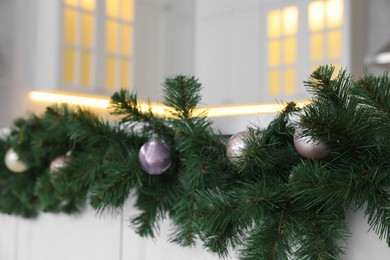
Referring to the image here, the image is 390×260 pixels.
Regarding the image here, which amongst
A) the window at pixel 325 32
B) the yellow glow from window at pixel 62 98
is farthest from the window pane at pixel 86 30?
the window at pixel 325 32

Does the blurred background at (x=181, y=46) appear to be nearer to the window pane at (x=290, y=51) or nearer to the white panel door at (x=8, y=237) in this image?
the window pane at (x=290, y=51)

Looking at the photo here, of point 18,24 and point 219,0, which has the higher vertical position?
point 219,0

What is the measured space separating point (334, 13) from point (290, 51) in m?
0.31

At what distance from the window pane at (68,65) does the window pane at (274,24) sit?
46.2 inches

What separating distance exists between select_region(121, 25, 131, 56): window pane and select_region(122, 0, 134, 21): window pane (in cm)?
5

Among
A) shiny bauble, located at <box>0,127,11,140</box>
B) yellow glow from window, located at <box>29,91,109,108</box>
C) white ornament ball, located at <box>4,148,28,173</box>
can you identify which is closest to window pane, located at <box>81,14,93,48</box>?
yellow glow from window, located at <box>29,91,109,108</box>

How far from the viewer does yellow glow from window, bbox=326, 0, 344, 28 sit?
2.45 m

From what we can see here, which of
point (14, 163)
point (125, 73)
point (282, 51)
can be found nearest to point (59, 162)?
point (14, 163)

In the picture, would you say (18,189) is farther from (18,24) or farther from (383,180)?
(18,24)

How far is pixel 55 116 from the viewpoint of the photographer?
2.15 ft

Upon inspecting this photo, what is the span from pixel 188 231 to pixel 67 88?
1.81 m

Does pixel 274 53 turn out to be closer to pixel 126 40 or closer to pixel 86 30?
pixel 126 40

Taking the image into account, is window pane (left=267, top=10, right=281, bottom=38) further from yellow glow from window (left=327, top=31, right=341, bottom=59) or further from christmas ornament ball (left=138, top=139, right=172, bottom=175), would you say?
christmas ornament ball (left=138, top=139, right=172, bottom=175)

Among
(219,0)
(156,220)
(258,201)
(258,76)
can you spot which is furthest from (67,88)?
(258,201)
